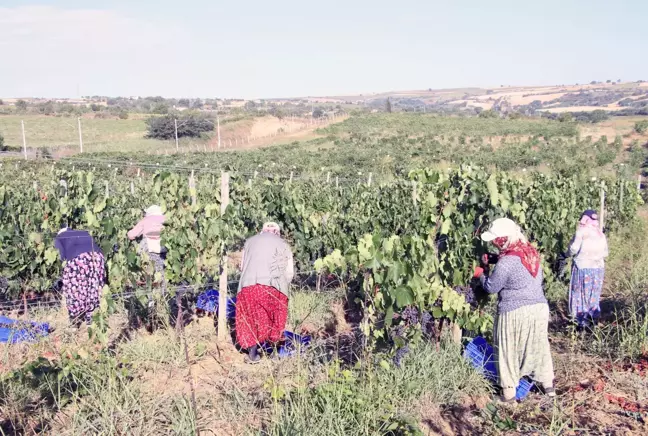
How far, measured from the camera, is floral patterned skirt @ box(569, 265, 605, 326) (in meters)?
5.89

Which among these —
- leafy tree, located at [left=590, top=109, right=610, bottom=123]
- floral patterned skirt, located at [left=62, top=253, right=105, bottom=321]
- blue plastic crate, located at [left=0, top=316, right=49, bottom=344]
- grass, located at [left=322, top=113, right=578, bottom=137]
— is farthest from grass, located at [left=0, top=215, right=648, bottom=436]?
leafy tree, located at [left=590, top=109, right=610, bottom=123]

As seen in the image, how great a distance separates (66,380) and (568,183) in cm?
887

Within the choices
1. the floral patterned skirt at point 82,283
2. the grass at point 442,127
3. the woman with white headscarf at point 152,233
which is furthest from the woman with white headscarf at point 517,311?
the grass at point 442,127

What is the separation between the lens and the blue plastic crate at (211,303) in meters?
6.07

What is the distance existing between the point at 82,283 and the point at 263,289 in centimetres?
186

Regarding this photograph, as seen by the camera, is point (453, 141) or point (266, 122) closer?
point (453, 141)

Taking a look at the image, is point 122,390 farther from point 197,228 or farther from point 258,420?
point 197,228

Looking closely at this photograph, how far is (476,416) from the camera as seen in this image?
3.90m

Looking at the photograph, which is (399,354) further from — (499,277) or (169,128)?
(169,128)

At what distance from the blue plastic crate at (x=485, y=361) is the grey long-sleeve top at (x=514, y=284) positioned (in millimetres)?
520

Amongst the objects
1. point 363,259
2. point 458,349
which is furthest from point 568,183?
point 363,259

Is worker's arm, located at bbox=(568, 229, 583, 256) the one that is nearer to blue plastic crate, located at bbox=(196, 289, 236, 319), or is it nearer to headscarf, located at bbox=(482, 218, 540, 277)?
headscarf, located at bbox=(482, 218, 540, 277)

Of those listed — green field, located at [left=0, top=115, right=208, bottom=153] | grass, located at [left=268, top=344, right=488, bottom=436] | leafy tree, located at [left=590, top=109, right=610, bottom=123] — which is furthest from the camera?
leafy tree, located at [left=590, top=109, right=610, bottom=123]

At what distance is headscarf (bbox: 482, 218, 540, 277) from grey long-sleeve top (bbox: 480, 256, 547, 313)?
36mm
